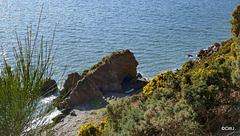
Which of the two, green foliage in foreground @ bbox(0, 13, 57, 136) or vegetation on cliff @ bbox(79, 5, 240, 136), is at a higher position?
green foliage in foreground @ bbox(0, 13, 57, 136)

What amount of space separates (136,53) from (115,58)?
6.84 meters

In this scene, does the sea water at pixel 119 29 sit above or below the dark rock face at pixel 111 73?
above

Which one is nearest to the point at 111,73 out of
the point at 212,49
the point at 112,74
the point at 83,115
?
the point at 112,74

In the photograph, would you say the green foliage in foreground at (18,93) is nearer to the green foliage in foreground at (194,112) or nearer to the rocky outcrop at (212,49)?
the green foliage in foreground at (194,112)

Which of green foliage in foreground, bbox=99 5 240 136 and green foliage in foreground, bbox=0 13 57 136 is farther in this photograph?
green foliage in foreground, bbox=99 5 240 136

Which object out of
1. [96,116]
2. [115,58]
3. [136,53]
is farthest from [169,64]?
[96,116]

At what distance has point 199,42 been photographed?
27.6 meters

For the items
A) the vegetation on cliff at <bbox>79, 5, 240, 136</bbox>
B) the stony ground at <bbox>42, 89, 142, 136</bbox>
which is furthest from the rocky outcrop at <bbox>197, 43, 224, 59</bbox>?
the vegetation on cliff at <bbox>79, 5, 240, 136</bbox>

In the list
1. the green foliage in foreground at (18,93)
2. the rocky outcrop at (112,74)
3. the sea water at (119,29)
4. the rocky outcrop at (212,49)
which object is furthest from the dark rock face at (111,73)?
the green foliage in foreground at (18,93)

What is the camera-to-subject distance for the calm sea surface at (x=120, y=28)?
22.8m

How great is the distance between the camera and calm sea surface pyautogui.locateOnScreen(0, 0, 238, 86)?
22828mm

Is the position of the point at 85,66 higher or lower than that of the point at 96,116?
higher

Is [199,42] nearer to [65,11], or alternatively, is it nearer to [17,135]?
[65,11]

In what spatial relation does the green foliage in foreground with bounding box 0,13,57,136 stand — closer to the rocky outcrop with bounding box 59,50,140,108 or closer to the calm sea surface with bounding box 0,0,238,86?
the rocky outcrop with bounding box 59,50,140,108
